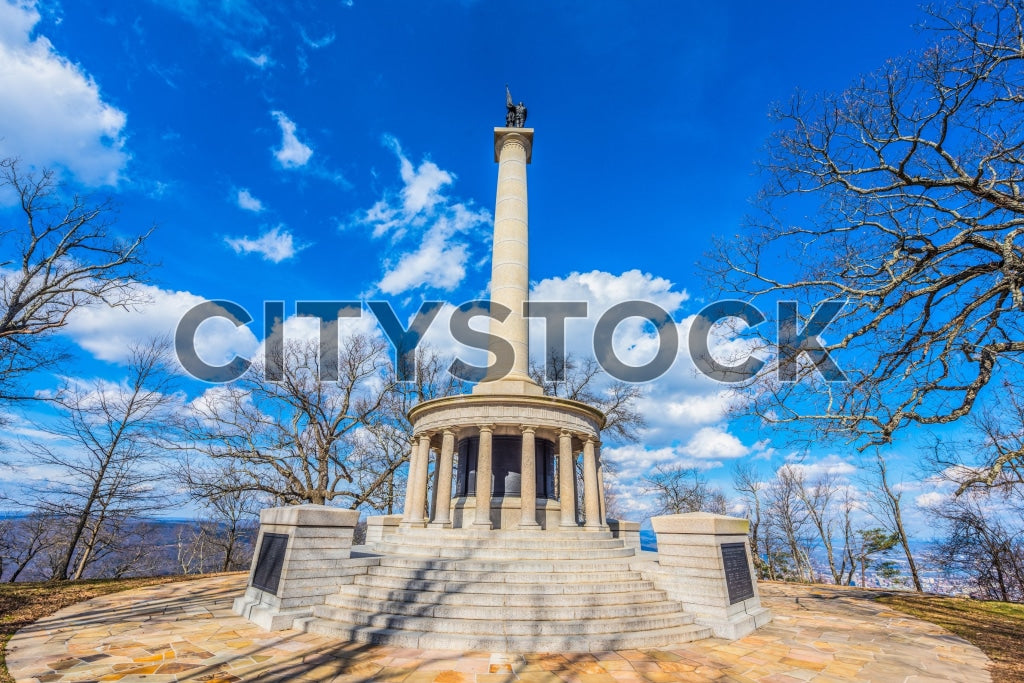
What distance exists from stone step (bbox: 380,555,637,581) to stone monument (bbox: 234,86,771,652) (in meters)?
0.05

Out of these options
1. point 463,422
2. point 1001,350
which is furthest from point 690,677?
point 463,422

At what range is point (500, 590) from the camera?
9.59 meters

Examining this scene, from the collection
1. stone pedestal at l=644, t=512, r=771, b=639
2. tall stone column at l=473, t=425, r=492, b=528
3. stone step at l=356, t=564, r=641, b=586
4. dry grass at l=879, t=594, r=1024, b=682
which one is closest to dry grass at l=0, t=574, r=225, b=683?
stone step at l=356, t=564, r=641, b=586

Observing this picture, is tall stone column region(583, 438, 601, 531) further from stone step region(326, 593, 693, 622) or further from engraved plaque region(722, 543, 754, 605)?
stone step region(326, 593, 693, 622)

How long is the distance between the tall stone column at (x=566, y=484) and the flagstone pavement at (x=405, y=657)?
5721 mm

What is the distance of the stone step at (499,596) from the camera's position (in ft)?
29.9

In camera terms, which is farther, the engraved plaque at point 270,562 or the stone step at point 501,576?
the stone step at point 501,576

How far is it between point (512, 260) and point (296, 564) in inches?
504

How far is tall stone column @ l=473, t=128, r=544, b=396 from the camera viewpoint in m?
16.5

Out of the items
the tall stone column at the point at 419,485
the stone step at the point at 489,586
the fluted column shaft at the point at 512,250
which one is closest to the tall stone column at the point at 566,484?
the fluted column shaft at the point at 512,250

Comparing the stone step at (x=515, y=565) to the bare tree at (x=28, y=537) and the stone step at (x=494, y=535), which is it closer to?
the stone step at (x=494, y=535)

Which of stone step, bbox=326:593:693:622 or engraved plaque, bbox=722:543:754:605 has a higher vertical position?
engraved plaque, bbox=722:543:754:605

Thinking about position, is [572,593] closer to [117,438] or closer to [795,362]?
[795,362]

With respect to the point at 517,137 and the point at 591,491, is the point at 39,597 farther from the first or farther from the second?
the point at 517,137
